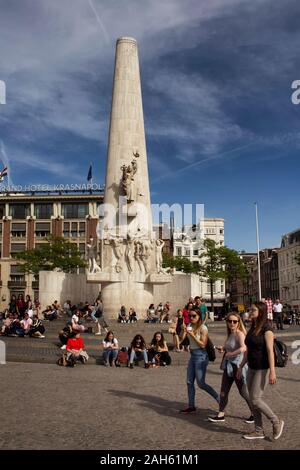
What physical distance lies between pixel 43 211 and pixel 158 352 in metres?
64.5

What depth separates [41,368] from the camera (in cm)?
1390

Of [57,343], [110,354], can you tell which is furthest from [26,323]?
[110,354]

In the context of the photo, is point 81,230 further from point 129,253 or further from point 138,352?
point 138,352

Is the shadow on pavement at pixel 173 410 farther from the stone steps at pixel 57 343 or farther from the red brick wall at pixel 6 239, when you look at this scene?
the red brick wall at pixel 6 239

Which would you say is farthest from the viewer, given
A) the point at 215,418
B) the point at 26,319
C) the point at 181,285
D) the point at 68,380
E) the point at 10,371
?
the point at 181,285

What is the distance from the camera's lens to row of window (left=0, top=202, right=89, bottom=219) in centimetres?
7575

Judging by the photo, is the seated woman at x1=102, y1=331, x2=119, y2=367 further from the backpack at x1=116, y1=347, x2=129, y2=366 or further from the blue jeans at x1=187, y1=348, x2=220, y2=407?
the blue jeans at x1=187, y1=348, x2=220, y2=407

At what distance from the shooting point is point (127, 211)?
2753 centimetres

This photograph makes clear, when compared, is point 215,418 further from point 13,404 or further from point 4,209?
point 4,209

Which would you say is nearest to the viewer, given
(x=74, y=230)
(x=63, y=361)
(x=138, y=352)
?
(x=63, y=361)

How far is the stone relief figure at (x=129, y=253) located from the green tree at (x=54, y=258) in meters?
27.0

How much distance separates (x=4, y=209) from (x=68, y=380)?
227 feet
